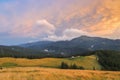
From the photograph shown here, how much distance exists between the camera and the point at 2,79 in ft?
147

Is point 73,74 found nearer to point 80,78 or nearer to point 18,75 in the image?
point 80,78

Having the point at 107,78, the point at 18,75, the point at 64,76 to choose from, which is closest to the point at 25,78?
the point at 18,75

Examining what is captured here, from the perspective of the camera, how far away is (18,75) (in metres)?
48.7

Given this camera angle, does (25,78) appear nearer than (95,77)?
Yes

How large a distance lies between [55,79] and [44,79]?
6.06 ft

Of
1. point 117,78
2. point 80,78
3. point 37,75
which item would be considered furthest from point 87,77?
point 37,75

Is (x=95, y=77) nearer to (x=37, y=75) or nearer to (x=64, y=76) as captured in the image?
(x=64, y=76)

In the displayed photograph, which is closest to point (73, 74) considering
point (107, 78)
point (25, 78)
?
point (107, 78)

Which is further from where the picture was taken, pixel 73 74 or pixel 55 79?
pixel 73 74

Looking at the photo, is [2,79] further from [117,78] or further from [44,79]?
[117,78]

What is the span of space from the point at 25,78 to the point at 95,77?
1242cm

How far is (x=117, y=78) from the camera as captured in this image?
1924 inches

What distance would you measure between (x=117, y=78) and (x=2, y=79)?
19.8 metres

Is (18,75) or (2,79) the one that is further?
(18,75)
